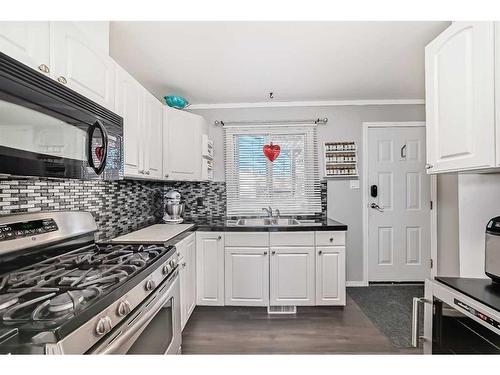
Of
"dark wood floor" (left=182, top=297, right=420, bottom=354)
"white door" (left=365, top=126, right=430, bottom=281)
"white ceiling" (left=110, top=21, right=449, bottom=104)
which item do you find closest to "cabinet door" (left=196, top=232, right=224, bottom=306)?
"dark wood floor" (left=182, top=297, right=420, bottom=354)

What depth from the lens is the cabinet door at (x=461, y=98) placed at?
1061 mm

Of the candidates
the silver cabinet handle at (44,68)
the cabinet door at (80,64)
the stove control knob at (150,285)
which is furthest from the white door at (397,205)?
the silver cabinet handle at (44,68)

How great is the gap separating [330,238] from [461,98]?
1.52 meters

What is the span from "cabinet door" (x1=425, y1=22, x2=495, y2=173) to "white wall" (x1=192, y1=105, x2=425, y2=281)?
64.2 inches

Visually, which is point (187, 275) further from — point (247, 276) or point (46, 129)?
point (46, 129)

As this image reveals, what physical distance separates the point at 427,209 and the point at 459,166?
2.21 m

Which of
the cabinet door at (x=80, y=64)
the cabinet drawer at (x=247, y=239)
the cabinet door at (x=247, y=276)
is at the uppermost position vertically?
the cabinet door at (x=80, y=64)

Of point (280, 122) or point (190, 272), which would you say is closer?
point (190, 272)

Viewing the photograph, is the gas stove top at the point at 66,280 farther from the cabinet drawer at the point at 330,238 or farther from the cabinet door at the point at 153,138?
the cabinet drawer at the point at 330,238

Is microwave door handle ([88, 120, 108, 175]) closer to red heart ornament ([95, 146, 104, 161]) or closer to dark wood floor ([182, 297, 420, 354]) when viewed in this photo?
red heart ornament ([95, 146, 104, 161])

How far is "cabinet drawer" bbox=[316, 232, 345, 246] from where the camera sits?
93.7 inches

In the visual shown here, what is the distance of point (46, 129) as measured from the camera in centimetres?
89

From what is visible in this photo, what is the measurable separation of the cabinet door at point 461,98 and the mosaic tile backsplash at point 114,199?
5.76 feet

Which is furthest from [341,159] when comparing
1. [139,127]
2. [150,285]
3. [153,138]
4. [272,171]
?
[150,285]
